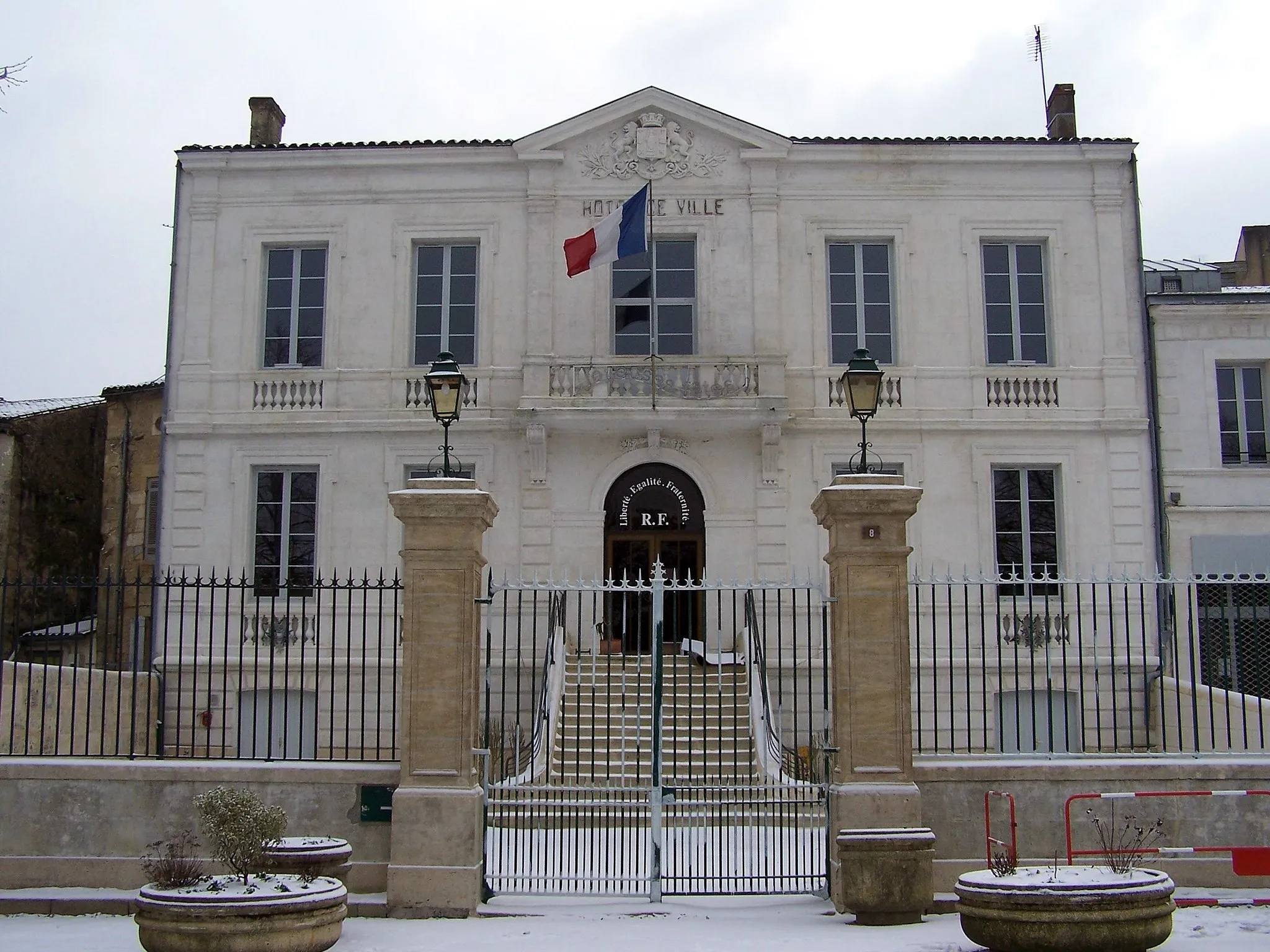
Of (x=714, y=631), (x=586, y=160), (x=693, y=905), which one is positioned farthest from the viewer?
(x=586, y=160)

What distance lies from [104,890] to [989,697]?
38.6 feet

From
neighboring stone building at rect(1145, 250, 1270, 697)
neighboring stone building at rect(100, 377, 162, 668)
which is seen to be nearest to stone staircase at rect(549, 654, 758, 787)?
neighboring stone building at rect(1145, 250, 1270, 697)

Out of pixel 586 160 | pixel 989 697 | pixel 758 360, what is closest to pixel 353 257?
pixel 586 160

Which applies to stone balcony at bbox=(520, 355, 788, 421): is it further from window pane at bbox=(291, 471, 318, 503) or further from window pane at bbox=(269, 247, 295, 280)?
window pane at bbox=(269, 247, 295, 280)

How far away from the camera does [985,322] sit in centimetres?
2006

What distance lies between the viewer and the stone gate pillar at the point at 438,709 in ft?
33.0

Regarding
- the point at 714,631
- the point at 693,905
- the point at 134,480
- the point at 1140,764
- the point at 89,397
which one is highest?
the point at 89,397

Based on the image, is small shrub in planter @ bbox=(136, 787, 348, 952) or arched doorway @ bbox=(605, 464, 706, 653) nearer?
small shrub in planter @ bbox=(136, 787, 348, 952)

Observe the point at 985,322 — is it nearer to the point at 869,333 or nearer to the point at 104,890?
the point at 869,333

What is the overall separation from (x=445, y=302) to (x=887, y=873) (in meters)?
12.8

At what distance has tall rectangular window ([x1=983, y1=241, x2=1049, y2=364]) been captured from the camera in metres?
20.0

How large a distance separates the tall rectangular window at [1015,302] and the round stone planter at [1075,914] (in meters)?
12.6

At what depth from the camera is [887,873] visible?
9.96 m

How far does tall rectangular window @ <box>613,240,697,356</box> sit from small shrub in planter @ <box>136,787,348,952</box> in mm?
12042
